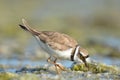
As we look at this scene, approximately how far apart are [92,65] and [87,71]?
1.28ft

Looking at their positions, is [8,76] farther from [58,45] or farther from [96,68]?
[96,68]

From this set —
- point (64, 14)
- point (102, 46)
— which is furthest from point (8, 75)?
point (64, 14)

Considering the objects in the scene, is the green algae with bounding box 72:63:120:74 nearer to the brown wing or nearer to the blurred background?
the brown wing

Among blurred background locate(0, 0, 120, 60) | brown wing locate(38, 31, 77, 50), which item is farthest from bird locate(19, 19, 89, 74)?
blurred background locate(0, 0, 120, 60)

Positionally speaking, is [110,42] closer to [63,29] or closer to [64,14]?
[63,29]

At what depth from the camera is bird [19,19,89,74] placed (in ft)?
44.5

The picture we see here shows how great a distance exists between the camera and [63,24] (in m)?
29.2

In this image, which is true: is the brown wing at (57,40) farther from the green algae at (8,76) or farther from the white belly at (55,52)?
the green algae at (8,76)

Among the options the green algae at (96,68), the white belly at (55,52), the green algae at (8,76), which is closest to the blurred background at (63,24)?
the green algae at (96,68)

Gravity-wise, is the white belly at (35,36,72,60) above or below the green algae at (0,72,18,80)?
above

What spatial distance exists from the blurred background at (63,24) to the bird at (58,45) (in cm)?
510

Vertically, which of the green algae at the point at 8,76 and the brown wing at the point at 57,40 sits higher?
the brown wing at the point at 57,40

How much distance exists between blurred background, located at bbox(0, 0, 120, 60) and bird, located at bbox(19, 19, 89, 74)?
5.10m

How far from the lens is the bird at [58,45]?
13.6 meters
